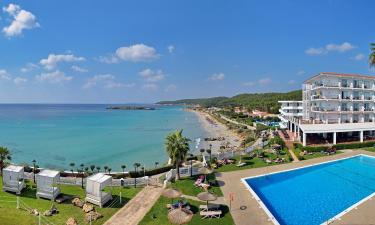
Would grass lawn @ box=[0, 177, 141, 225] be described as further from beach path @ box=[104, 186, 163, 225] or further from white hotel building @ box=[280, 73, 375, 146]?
white hotel building @ box=[280, 73, 375, 146]

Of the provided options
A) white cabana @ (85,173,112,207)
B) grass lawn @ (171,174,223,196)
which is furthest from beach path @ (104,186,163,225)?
grass lawn @ (171,174,223,196)

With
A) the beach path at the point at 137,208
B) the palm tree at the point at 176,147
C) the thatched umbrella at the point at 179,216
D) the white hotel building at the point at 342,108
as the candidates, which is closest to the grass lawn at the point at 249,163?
the palm tree at the point at 176,147

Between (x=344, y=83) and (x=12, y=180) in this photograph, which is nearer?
(x=12, y=180)

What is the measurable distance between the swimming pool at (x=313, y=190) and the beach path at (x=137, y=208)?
8.36 metres

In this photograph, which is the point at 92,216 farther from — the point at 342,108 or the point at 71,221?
the point at 342,108

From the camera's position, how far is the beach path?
57.6 feet

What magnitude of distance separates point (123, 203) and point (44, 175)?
6870 mm

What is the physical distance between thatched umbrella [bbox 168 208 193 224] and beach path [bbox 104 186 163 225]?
2.31 meters

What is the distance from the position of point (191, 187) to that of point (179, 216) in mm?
6266

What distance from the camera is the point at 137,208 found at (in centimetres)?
1955

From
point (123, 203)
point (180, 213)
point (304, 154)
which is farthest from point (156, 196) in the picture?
point (304, 154)

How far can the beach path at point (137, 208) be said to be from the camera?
57.6ft

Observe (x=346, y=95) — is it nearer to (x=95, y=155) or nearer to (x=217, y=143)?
(x=217, y=143)

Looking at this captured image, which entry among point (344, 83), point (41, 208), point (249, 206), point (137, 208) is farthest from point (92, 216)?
point (344, 83)
